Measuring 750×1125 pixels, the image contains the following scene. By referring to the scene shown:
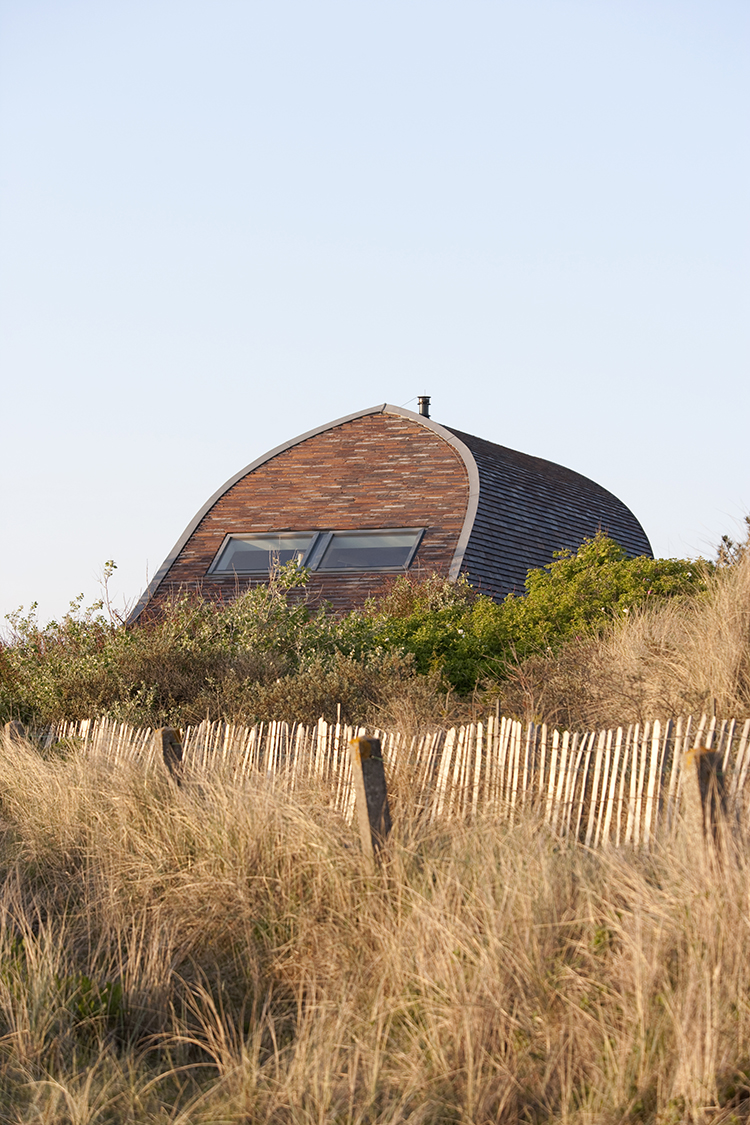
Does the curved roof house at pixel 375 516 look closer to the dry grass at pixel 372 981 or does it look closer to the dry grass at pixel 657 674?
the dry grass at pixel 657 674

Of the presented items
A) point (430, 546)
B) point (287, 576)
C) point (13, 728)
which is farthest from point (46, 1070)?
point (430, 546)

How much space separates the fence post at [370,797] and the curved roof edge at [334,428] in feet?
42.7

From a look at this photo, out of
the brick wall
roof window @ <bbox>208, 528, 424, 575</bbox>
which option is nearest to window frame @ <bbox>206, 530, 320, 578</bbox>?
roof window @ <bbox>208, 528, 424, 575</bbox>

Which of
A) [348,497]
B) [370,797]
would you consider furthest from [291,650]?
[348,497]

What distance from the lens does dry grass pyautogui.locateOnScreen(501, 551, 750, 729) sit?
715 cm

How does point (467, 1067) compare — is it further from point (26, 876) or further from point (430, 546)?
point (430, 546)

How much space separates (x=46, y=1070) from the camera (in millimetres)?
4527

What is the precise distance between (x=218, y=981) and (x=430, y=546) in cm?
1486

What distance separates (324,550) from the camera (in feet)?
66.6

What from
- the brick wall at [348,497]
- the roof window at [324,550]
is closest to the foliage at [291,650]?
the roof window at [324,550]

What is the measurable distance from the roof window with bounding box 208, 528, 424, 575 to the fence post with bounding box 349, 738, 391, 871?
44.1 feet

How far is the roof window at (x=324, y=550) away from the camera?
1967 cm

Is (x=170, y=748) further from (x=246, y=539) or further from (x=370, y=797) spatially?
(x=246, y=539)

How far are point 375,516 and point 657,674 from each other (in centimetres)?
1337
